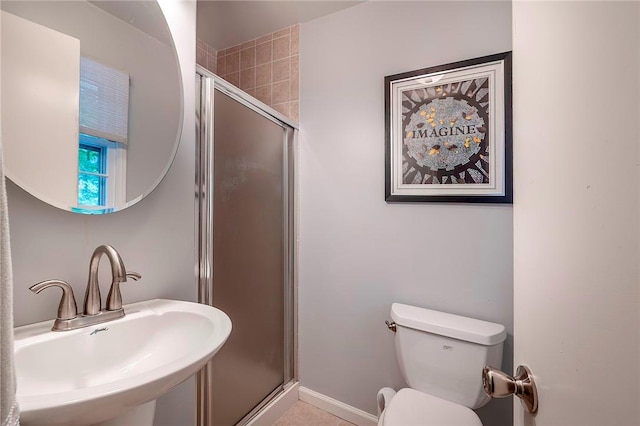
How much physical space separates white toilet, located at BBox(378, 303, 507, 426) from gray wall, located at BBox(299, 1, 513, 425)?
0.61 feet

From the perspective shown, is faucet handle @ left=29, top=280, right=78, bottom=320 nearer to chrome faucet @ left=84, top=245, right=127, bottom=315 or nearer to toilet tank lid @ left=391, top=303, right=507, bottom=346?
chrome faucet @ left=84, top=245, right=127, bottom=315

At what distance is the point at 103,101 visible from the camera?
89cm

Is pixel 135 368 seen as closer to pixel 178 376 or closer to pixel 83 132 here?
pixel 178 376

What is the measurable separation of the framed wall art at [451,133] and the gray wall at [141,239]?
1012mm

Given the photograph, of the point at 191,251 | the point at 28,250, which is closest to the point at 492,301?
the point at 191,251

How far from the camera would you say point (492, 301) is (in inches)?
54.9

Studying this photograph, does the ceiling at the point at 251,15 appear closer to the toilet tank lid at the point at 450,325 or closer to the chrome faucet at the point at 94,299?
the chrome faucet at the point at 94,299

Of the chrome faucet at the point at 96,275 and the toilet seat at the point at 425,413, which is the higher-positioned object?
the chrome faucet at the point at 96,275

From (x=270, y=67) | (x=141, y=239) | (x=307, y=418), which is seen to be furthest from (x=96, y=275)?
(x=270, y=67)

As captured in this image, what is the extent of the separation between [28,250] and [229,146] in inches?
32.4

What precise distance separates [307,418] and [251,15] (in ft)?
7.91

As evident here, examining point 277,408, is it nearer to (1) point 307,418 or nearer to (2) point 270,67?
(1) point 307,418

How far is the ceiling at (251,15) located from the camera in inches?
67.0

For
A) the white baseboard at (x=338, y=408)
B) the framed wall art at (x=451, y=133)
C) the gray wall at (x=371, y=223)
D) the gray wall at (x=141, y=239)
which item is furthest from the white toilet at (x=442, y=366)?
the gray wall at (x=141, y=239)
